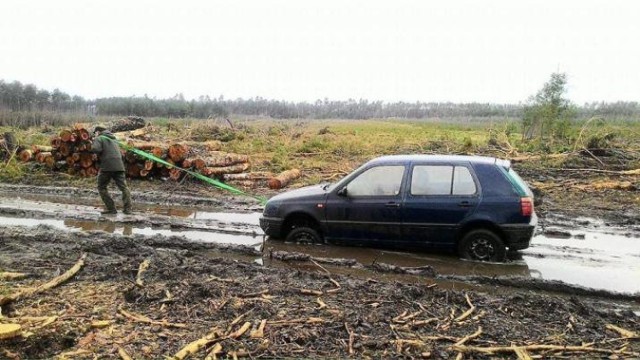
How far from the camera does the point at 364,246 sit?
9211mm

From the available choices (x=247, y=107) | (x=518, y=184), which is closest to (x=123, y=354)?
(x=518, y=184)

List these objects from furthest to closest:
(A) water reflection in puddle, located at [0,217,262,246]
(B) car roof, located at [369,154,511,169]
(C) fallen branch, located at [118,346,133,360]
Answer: (A) water reflection in puddle, located at [0,217,262,246] < (B) car roof, located at [369,154,511,169] < (C) fallen branch, located at [118,346,133,360]

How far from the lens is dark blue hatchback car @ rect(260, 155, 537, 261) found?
845cm

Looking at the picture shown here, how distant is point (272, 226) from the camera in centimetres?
966

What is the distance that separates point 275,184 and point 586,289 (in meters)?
10.9

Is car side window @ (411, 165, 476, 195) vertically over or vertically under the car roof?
under

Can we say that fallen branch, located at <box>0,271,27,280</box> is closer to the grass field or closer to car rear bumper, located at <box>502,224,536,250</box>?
car rear bumper, located at <box>502,224,536,250</box>

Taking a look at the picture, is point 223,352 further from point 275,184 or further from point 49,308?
point 275,184

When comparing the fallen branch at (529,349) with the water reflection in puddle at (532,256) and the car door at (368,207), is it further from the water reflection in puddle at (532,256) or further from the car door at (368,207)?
the car door at (368,207)

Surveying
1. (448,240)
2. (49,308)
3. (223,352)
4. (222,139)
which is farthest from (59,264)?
(222,139)

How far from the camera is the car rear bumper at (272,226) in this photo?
960 cm

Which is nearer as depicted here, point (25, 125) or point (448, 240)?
point (448, 240)

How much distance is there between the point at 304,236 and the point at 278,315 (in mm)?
3879

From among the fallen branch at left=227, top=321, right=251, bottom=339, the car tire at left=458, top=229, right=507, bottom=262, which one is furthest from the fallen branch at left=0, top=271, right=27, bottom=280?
the car tire at left=458, top=229, right=507, bottom=262
